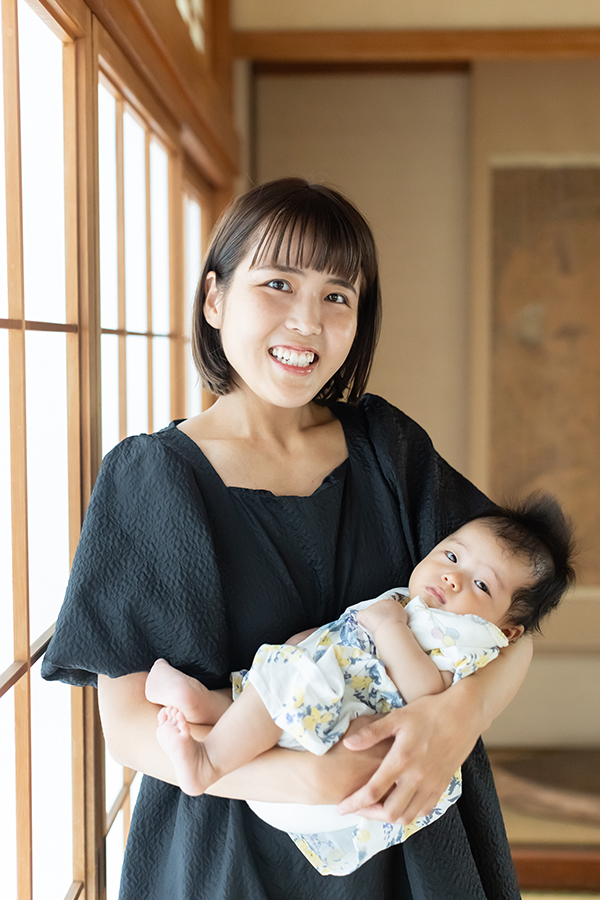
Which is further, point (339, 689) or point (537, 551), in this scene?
point (537, 551)

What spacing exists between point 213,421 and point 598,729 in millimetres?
2987

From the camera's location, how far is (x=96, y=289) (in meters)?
1.30

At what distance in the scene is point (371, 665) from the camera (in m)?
0.99

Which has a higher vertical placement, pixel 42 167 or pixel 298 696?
pixel 42 167

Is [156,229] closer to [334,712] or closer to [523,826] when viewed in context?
[334,712]

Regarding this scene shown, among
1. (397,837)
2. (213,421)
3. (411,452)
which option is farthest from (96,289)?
(397,837)

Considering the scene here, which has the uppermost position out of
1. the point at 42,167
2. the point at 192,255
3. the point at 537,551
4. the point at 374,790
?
the point at 192,255

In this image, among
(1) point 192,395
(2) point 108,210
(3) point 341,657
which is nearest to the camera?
(3) point 341,657

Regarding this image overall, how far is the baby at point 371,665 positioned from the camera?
2.93 ft

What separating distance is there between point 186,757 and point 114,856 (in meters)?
0.90

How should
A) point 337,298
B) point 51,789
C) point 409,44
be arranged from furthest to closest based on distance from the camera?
point 409,44, point 51,789, point 337,298

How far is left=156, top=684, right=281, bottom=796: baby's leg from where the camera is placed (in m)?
0.87

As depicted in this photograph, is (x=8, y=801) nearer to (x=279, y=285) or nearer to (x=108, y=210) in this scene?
(x=279, y=285)

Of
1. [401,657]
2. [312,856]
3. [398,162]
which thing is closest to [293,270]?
[401,657]
